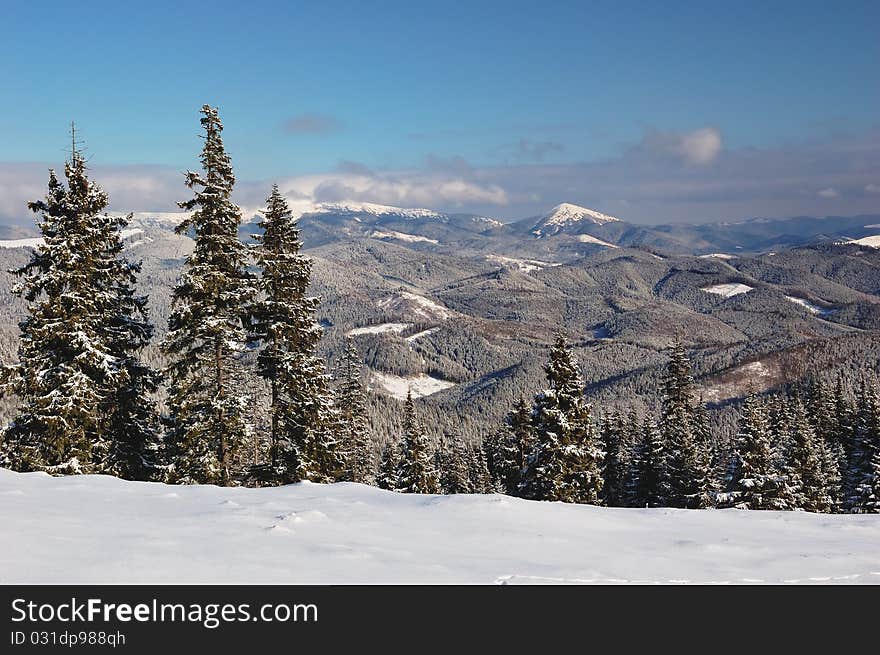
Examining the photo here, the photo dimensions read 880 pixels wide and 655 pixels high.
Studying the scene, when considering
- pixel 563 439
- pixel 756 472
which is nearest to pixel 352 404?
pixel 563 439

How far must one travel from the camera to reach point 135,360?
24.6 meters

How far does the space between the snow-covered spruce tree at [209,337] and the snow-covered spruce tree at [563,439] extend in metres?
14.7

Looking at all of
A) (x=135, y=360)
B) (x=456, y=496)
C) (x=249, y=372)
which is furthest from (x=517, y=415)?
(x=456, y=496)

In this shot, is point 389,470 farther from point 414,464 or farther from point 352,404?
point 414,464

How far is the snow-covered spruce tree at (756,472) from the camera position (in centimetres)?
3294

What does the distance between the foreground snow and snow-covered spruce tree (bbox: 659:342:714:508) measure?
91.4 ft

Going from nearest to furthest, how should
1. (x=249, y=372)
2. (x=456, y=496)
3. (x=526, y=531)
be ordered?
(x=526, y=531) → (x=456, y=496) → (x=249, y=372)

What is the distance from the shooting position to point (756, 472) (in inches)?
1318

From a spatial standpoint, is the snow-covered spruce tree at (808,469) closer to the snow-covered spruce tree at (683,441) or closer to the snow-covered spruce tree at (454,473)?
the snow-covered spruce tree at (683,441)

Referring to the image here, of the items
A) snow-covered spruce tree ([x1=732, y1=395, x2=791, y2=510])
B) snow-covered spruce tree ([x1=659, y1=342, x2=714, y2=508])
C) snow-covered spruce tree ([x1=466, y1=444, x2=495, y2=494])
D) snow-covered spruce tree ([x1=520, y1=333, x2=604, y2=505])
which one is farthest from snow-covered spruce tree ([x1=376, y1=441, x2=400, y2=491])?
snow-covered spruce tree ([x1=732, y1=395, x2=791, y2=510])

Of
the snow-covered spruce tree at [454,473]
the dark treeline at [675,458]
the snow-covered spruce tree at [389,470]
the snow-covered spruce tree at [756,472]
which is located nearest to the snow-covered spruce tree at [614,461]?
the dark treeline at [675,458]

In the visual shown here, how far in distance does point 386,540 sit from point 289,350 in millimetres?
17808
